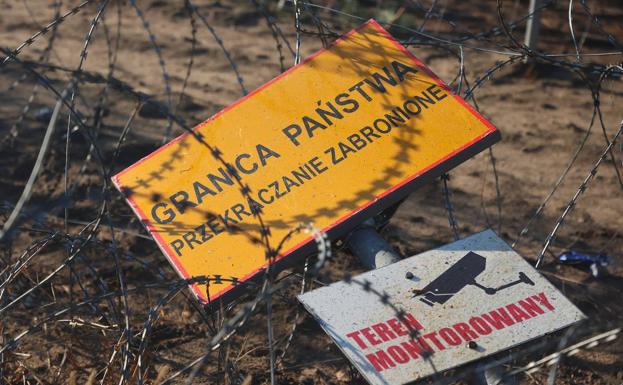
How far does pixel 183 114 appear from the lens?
5.93 meters

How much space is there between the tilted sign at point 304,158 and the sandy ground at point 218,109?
0.39 metres

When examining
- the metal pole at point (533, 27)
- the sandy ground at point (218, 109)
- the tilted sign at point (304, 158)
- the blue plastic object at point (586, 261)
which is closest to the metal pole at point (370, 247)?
the tilted sign at point (304, 158)

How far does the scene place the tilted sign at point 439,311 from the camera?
2547 millimetres

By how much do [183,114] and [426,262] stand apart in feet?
11.2

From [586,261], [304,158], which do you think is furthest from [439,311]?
[586,261]

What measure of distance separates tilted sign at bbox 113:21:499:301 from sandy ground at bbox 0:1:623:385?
1.28 feet

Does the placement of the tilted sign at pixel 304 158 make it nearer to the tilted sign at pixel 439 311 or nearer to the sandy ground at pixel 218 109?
the tilted sign at pixel 439 311

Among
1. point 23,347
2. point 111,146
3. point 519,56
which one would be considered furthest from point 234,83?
point 519,56

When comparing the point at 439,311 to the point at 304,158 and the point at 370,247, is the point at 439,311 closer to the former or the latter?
the point at 370,247

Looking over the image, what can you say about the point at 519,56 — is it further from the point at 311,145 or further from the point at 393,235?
the point at 393,235

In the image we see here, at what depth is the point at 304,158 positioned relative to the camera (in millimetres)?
3139

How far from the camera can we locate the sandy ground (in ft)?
12.2

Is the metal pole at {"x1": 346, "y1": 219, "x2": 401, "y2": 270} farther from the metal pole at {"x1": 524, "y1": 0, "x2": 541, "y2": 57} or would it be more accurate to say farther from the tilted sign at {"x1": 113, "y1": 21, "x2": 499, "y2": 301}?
the metal pole at {"x1": 524, "y1": 0, "x2": 541, "y2": 57}

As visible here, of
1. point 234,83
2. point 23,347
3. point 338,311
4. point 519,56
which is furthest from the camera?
point 234,83
